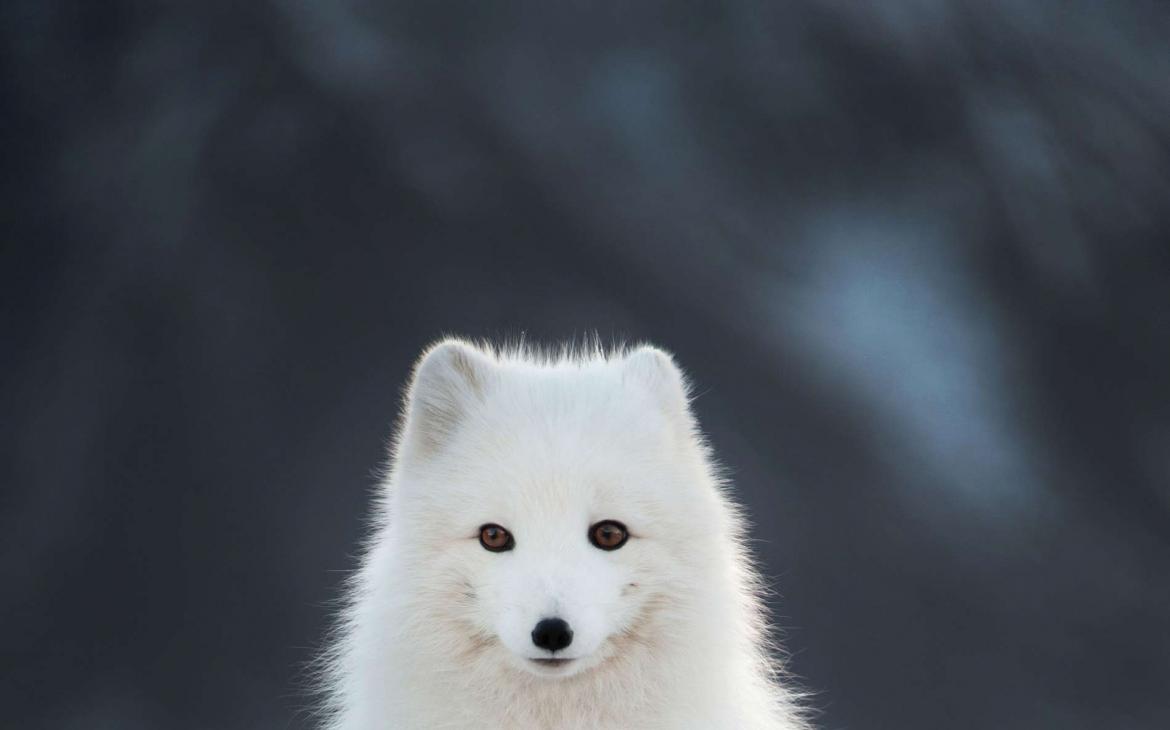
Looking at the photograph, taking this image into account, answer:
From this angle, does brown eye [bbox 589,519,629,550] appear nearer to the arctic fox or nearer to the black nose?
the arctic fox

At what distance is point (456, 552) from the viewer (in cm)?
479

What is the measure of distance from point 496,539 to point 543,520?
0.60 feet

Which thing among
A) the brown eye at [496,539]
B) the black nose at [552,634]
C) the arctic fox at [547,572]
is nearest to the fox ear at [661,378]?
the arctic fox at [547,572]

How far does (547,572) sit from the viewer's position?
4.56 m

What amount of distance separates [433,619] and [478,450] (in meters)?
0.61

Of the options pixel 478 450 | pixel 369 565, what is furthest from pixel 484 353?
pixel 369 565

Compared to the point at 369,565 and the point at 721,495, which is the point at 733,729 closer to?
the point at 721,495

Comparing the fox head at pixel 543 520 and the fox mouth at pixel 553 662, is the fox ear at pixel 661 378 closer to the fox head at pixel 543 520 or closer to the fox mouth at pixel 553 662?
the fox head at pixel 543 520

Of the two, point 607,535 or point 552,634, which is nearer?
point 552,634

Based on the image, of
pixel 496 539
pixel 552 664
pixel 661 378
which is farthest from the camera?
pixel 661 378

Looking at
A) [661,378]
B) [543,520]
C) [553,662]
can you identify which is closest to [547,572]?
[543,520]

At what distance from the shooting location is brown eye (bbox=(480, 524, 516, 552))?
15.5 ft

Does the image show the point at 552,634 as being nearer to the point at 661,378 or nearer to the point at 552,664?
the point at 552,664

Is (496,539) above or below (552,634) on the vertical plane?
above
